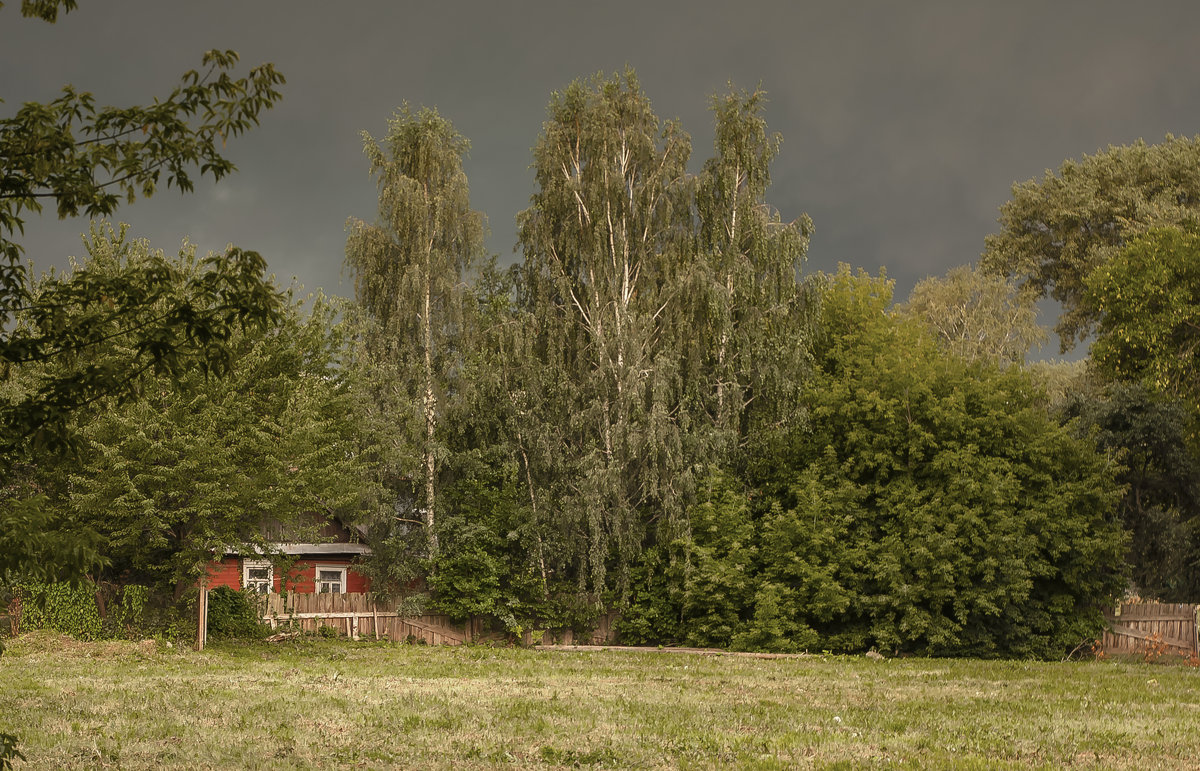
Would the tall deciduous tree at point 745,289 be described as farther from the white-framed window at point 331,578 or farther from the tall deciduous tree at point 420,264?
the white-framed window at point 331,578

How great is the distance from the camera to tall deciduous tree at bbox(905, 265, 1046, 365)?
50.6 metres

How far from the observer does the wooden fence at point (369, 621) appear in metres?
30.9

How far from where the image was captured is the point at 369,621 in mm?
32031

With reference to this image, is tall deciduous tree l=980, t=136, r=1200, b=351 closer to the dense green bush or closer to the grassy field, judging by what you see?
the dense green bush

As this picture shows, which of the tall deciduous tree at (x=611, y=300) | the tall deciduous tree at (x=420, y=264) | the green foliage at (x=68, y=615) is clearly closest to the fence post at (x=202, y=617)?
the green foliage at (x=68, y=615)

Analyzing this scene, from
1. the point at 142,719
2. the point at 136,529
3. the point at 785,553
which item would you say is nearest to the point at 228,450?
the point at 136,529

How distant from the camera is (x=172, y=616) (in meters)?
26.5

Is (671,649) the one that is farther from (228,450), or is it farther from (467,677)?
(228,450)

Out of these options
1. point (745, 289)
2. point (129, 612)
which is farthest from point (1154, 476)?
point (129, 612)

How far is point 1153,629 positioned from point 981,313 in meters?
27.3

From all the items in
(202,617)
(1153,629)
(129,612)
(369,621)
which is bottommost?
(1153,629)

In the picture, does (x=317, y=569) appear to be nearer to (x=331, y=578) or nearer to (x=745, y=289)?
(x=331, y=578)

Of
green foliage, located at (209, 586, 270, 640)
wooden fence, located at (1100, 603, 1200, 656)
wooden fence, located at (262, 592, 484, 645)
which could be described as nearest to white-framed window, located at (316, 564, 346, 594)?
wooden fence, located at (262, 592, 484, 645)

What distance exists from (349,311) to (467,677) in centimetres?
1706
